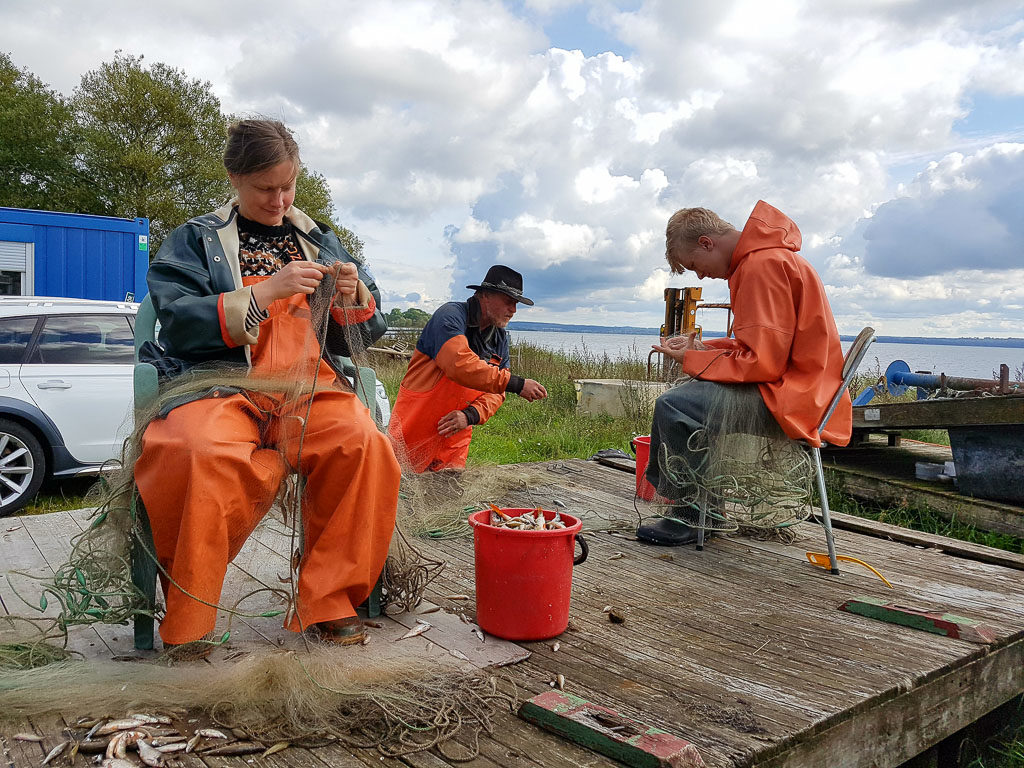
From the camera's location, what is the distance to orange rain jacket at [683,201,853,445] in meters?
3.65

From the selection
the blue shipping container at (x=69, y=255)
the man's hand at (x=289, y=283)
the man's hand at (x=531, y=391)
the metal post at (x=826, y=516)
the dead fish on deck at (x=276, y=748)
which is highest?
the blue shipping container at (x=69, y=255)

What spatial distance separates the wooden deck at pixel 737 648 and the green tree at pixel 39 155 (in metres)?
29.7

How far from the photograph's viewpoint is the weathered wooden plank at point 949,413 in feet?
15.4

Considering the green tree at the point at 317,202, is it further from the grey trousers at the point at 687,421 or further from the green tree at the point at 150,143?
the grey trousers at the point at 687,421

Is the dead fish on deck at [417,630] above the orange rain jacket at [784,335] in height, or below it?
below

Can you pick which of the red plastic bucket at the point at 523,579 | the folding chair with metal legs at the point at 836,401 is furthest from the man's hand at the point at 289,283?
the folding chair with metal legs at the point at 836,401

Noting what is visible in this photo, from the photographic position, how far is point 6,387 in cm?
594

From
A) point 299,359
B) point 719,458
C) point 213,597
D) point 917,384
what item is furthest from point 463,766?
point 917,384

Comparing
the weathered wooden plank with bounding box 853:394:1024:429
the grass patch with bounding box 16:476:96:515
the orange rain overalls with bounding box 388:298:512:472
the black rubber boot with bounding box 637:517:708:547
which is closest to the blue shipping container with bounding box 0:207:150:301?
the grass patch with bounding box 16:476:96:515

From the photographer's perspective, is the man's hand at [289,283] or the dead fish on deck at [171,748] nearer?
the dead fish on deck at [171,748]

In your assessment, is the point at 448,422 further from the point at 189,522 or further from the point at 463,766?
the point at 463,766

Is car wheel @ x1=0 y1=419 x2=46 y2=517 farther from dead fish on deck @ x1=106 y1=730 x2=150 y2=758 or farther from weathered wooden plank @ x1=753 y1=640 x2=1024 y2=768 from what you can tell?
weathered wooden plank @ x1=753 y1=640 x2=1024 y2=768

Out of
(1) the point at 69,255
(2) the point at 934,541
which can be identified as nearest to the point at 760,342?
(2) the point at 934,541

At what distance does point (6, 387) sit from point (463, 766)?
550 centimetres
